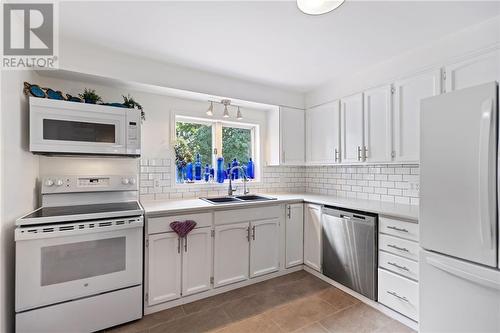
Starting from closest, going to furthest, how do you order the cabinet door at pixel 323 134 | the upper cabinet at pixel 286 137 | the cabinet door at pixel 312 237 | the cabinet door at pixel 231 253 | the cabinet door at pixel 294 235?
the cabinet door at pixel 231 253 → the cabinet door at pixel 312 237 → the cabinet door at pixel 294 235 → the cabinet door at pixel 323 134 → the upper cabinet at pixel 286 137

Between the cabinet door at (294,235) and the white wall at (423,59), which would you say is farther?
the cabinet door at (294,235)

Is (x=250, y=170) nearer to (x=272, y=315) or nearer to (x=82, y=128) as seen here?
(x=272, y=315)

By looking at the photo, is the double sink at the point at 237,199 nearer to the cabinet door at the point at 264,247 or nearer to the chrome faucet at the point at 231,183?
the chrome faucet at the point at 231,183

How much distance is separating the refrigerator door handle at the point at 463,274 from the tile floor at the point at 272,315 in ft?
2.35

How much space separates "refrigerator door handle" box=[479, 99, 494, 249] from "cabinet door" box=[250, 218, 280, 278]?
173 centimetres

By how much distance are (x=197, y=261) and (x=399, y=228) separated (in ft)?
5.92

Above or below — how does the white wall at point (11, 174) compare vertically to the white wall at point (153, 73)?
below

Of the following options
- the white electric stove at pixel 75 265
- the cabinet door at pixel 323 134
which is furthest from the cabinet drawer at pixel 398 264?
the white electric stove at pixel 75 265

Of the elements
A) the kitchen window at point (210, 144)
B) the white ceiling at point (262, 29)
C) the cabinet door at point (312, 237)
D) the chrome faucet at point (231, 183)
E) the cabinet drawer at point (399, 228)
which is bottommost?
the cabinet door at point (312, 237)

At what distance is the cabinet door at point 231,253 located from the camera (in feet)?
7.64

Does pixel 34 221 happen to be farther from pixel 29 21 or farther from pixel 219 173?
pixel 219 173

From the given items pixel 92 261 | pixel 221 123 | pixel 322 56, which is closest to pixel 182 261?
pixel 92 261

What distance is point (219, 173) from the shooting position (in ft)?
9.96

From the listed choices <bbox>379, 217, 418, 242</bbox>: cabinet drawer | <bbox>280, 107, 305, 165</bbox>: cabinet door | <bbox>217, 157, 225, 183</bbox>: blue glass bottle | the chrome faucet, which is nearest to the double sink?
the chrome faucet
